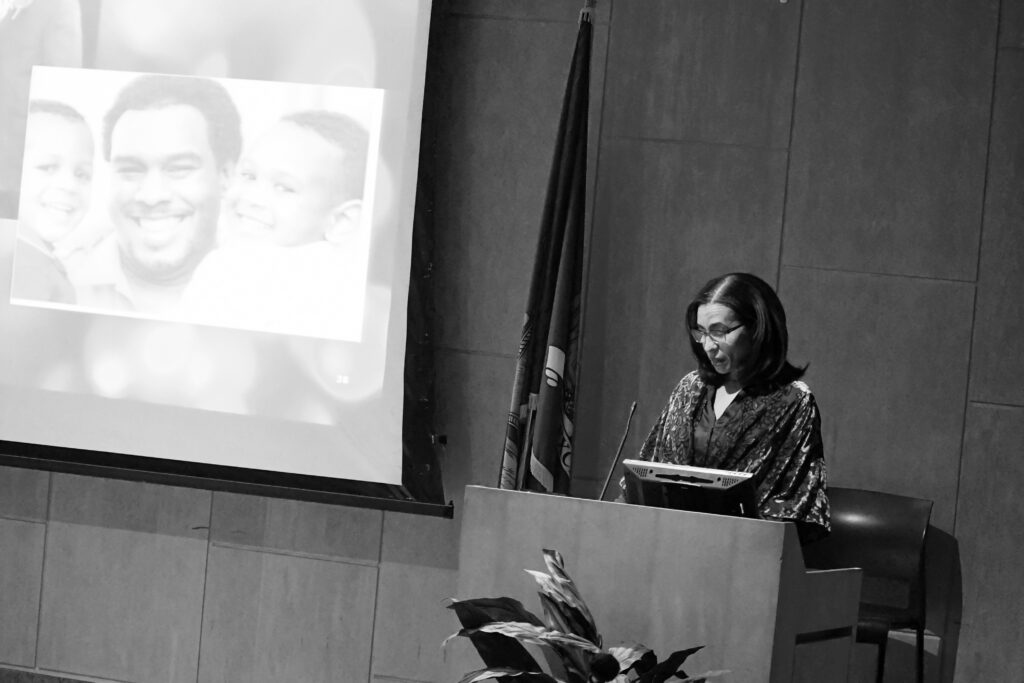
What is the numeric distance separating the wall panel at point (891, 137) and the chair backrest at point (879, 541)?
767 millimetres

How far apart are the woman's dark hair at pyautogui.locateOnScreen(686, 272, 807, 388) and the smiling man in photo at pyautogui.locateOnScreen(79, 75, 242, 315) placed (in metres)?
1.99

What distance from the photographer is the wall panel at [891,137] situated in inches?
154

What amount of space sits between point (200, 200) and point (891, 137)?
2.37 m

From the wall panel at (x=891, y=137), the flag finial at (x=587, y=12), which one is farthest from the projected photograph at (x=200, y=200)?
the wall panel at (x=891, y=137)

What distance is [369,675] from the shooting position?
14.0 ft

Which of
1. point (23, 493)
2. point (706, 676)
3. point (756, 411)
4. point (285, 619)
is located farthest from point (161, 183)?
point (706, 676)

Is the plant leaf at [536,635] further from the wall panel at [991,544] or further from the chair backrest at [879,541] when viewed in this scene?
the wall panel at [991,544]

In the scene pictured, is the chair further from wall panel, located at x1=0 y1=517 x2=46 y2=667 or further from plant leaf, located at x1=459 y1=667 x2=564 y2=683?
wall panel, located at x1=0 y1=517 x2=46 y2=667

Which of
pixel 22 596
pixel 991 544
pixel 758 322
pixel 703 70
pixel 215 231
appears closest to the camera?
pixel 758 322

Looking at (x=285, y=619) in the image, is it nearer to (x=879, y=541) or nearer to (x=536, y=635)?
(x=879, y=541)

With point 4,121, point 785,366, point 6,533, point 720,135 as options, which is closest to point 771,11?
point 720,135

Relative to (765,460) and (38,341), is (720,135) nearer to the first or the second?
(765,460)

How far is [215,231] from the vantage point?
4.22m

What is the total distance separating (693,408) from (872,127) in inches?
56.0
